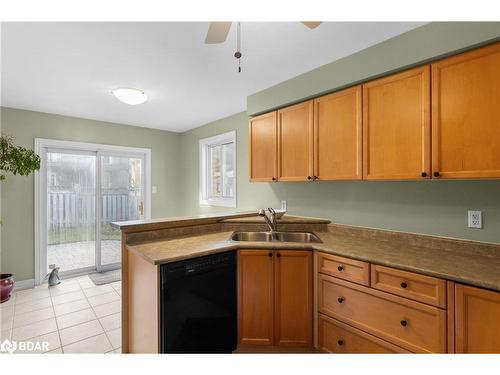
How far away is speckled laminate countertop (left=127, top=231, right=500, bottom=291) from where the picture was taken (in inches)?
53.6

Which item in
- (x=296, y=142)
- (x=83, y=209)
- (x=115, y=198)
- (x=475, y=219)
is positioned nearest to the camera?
(x=475, y=219)

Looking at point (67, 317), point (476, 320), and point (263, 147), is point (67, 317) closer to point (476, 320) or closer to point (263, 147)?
point (263, 147)

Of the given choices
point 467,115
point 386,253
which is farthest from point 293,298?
point 467,115

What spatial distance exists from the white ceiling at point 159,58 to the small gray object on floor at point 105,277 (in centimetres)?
249

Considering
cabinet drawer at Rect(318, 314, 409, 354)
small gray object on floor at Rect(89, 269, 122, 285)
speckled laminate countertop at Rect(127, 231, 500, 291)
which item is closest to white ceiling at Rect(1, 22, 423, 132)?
speckled laminate countertop at Rect(127, 231, 500, 291)

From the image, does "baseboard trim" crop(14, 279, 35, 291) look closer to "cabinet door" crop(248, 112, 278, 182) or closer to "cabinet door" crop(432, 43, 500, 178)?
"cabinet door" crop(248, 112, 278, 182)

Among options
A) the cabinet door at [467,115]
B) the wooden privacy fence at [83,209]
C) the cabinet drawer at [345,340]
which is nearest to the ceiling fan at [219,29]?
the cabinet door at [467,115]

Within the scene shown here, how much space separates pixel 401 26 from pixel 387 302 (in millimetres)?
1841

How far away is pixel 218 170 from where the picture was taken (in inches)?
168

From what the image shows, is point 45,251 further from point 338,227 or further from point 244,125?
point 338,227

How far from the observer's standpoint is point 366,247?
1921 millimetres

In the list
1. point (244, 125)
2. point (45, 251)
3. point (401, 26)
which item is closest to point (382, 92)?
point (401, 26)

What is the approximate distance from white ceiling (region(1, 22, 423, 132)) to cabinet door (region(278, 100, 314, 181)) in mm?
373

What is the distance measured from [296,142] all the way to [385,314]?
62.8 inches
